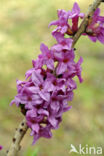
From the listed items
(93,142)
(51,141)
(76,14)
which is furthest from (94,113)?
(76,14)

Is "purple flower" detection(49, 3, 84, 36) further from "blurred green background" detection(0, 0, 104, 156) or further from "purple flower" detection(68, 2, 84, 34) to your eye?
"blurred green background" detection(0, 0, 104, 156)

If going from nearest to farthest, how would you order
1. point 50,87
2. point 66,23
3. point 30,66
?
1. point 50,87
2. point 66,23
3. point 30,66

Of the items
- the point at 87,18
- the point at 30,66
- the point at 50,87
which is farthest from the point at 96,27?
the point at 30,66

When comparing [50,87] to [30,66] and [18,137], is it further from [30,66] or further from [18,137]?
[30,66]

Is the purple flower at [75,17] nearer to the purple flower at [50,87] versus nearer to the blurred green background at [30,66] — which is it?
the purple flower at [50,87]

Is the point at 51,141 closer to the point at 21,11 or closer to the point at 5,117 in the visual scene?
the point at 5,117

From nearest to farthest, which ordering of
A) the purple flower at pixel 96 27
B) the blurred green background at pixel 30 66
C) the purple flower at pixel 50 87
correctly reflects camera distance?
1. the purple flower at pixel 50 87
2. the purple flower at pixel 96 27
3. the blurred green background at pixel 30 66

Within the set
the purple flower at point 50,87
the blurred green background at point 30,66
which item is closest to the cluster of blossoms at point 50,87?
the purple flower at point 50,87
